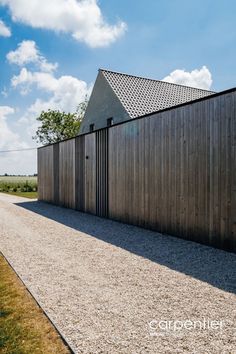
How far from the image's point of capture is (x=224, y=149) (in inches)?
255

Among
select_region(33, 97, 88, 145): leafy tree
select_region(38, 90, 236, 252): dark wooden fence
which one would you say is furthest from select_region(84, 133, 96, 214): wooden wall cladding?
select_region(33, 97, 88, 145): leafy tree

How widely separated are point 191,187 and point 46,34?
8.41m

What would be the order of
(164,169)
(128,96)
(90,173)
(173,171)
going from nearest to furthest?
(173,171) < (164,169) < (90,173) < (128,96)

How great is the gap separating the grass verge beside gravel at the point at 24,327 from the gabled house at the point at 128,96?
1193cm

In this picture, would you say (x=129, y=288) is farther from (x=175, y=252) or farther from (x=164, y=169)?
(x=164, y=169)

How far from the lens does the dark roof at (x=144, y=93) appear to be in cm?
1539

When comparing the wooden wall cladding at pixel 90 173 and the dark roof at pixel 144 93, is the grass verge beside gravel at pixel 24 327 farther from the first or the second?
the dark roof at pixel 144 93

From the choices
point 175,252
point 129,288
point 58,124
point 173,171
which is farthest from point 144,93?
point 58,124

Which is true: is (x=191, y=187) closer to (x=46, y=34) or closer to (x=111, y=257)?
(x=111, y=257)

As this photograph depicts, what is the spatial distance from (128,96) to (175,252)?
37.6 feet

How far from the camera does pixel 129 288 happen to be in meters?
4.14

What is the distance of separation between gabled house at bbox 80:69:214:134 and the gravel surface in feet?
30.5

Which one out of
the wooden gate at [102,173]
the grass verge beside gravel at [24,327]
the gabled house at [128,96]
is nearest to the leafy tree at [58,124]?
the gabled house at [128,96]

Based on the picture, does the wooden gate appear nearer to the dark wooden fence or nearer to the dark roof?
the dark wooden fence
